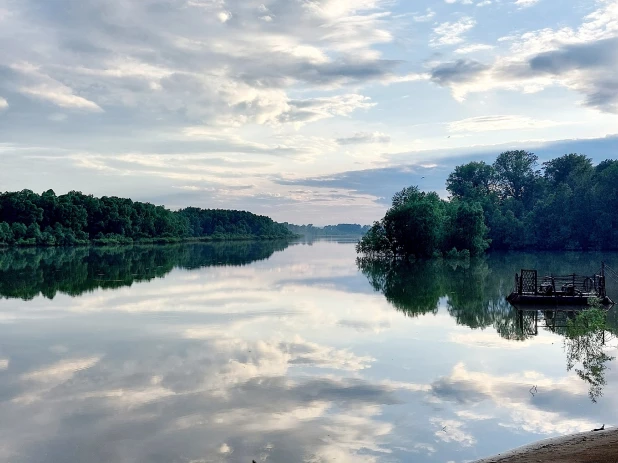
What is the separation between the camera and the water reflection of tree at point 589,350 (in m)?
15.9

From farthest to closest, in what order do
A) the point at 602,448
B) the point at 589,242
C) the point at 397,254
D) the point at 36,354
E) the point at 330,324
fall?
the point at 589,242 < the point at 397,254 < the point at 330,324 < the point at 36,354 < the point at 602,448

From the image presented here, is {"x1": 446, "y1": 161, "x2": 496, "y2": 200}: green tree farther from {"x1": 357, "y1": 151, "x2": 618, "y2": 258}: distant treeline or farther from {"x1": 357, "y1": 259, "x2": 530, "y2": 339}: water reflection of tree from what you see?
{"x1": 357, "y1": 259, "x2": 530, "y2": 339}: water reflection of tree

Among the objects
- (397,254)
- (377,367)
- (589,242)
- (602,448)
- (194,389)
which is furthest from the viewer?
(589,242)

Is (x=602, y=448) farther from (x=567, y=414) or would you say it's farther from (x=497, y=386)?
(x=497, y=386)

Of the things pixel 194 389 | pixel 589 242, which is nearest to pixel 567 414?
pixel 194 389

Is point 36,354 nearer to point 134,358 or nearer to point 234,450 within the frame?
point 134,358

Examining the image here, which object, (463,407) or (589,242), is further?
(589,242)

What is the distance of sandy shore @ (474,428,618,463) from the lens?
9250 mm

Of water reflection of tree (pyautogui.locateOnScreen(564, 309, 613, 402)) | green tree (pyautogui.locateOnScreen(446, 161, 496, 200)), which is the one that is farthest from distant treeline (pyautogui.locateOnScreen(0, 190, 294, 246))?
water reflection of tree (pyautogui.locateOnScreen(564, 309, 613, 402))

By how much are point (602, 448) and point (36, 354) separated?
15.8m

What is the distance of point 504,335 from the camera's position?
2288cm

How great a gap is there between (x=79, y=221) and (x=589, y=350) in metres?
114

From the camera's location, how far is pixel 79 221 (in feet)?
393

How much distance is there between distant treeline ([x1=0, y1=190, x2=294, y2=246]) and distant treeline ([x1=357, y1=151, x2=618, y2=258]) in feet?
196
